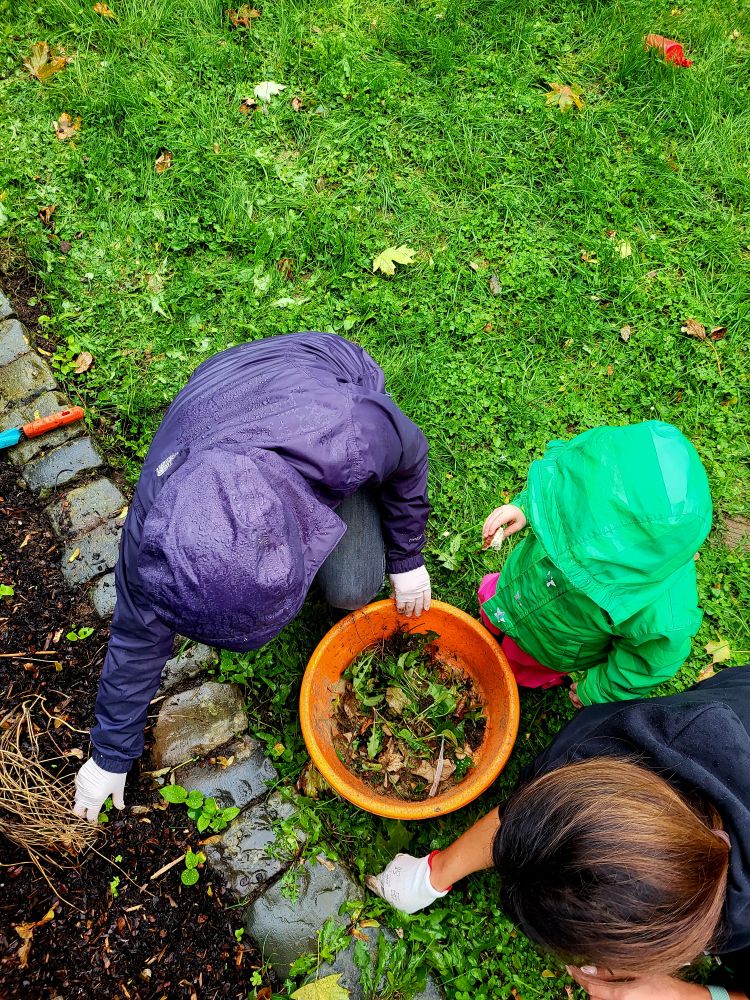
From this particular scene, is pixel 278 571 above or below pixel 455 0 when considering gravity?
below

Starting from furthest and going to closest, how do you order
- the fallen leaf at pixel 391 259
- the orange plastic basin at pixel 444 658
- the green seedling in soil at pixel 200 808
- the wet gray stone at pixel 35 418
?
the fallen leaf at pixel 391 259 → the wet gray stone at pixel 35 418 → the green seedling in soil at pixel 200 808 → the orange plastic basin at pixel 444 658

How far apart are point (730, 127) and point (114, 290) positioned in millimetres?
3323

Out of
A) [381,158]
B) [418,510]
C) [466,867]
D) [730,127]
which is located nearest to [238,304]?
[381,158]

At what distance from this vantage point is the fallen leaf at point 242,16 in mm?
3598

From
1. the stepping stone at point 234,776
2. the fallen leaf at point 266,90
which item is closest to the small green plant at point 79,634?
the stepping stone at point 234,776

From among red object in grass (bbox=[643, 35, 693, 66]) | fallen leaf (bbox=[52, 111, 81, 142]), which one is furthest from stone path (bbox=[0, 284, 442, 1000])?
red object in grass (bbox=[643, 35, 693, 66])

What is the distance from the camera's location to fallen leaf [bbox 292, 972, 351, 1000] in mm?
2002

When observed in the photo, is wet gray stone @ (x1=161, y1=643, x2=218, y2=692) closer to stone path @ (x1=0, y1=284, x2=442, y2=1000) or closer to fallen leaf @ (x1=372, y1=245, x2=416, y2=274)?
stone path @ (x1=0, y1=284, x2=442, y2=1000)

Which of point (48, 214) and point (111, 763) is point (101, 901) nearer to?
point (111, 763)

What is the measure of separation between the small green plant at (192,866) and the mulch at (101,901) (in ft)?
0.11

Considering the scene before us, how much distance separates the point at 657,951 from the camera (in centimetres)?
130

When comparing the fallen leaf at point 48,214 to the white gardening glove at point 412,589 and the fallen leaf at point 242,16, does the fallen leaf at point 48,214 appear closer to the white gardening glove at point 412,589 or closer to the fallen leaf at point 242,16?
the fallen leaf at point 242,16

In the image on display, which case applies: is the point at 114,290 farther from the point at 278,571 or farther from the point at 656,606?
the point at 656,606

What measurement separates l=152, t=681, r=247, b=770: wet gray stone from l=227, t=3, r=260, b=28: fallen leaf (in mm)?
3438
